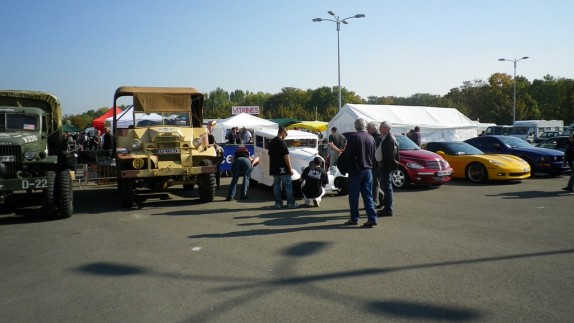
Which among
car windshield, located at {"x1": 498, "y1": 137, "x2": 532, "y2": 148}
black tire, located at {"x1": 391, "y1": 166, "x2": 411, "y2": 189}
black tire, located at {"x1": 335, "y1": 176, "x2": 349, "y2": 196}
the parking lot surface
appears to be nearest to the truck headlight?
the parking lot surface

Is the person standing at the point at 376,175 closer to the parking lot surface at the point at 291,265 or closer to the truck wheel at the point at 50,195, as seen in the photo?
the parking lot surface at the point at 291,265

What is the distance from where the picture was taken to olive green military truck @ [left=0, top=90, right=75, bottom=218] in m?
8.54

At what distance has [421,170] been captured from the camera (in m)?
12.4

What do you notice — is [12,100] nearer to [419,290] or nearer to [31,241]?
[31,241]

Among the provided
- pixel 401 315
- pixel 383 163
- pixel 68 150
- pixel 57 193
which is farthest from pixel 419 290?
pixel 68 150

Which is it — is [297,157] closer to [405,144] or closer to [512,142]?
[405,144]

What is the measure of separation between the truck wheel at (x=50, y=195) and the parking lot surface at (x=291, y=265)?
36 centimetres

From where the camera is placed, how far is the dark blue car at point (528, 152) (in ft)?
49.6

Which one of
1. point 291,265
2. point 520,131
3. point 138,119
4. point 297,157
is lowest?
point 291,265

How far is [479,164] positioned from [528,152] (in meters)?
3.09

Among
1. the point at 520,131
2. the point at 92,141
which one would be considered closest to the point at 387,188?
the point at 92,141

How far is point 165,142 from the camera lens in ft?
34.4

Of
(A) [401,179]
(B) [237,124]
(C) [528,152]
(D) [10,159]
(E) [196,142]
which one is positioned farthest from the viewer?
(B) [237,124]

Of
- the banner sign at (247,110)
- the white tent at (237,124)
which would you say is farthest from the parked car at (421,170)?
the banner sign at (247,110)
